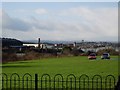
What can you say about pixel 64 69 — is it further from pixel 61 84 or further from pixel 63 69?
pixel 61 84

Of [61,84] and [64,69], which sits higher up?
[61,84]

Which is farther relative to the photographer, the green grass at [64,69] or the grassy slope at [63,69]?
Answer: the grassy slope at [63,69]

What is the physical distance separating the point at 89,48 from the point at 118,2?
180 feet

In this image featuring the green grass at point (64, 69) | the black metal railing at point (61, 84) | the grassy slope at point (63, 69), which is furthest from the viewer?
the grassy slope at point (63, 69)

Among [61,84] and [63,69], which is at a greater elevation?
[61,84]

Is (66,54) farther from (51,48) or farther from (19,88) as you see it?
(19,88)

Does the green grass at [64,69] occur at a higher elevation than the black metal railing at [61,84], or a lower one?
lower

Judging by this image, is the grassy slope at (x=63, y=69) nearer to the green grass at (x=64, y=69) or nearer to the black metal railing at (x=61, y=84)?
the green grass at (x=64, y=69)

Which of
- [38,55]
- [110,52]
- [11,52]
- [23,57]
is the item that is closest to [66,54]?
[110,52]

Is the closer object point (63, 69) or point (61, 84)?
point (61, 84)

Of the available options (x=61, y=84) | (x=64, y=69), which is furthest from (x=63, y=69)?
(x=61, y=84)

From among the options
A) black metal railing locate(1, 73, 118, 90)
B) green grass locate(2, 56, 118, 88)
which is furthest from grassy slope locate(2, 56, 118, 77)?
black metal railing locate(1, 73, 118, 90)

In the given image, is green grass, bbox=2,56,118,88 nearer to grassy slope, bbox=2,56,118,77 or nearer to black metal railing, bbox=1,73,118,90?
grassy slope, bbox=2,56,118,77

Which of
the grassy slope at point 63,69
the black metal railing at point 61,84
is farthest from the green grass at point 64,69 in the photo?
the black metal railing at point 61,84
